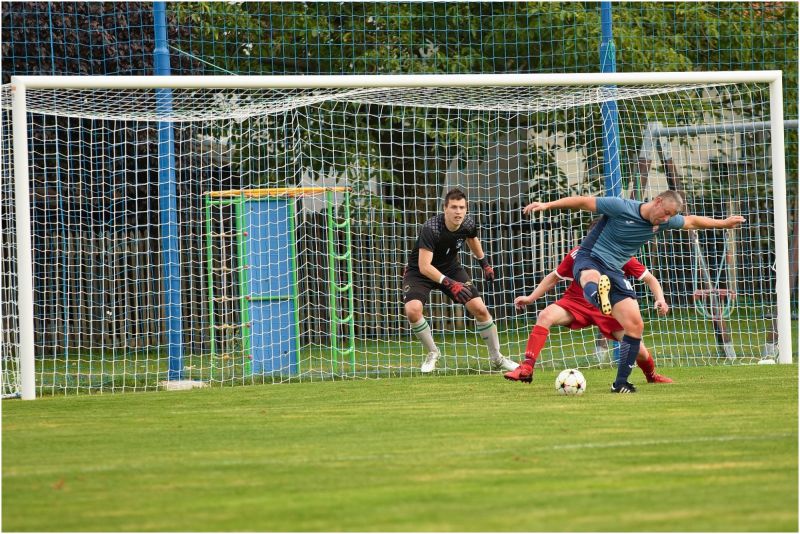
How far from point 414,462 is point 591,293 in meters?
3.82

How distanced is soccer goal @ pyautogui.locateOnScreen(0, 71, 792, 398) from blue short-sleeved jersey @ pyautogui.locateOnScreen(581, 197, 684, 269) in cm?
234

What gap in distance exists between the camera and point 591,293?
31.7ft

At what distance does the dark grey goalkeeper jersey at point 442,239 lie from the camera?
1168cm

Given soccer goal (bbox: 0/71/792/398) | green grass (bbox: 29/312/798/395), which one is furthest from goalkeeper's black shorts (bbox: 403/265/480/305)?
soccer goal (bbox: 0/71/792/398)

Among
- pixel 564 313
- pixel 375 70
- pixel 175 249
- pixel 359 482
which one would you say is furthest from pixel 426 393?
pixel 375 70

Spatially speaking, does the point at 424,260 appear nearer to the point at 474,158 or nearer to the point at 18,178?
the point at 18,178

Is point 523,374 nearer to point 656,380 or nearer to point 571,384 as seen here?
point 571,384

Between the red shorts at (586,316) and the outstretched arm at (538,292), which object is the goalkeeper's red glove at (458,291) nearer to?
the outstretched arm at (538,292)

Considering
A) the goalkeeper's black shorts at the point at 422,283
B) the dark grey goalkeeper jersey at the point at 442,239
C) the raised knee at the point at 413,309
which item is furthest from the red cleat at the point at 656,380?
the raised knee at the point at 413,309

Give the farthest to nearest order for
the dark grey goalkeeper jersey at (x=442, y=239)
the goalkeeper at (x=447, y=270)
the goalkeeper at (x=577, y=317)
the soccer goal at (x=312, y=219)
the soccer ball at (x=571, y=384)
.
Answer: the soccer goal at (x=312, y=219), the dark grey goalkeeper jersey at (x=442, y=239), the goalkeeper at (x=447, y=270), the goalkeeper at (x=577, y=317), the soccer ball at (x=571, y=384)

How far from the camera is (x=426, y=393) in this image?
32.6 feet

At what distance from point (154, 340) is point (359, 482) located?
1074cm

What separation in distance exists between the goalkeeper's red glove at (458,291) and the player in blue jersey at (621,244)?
1.63 m

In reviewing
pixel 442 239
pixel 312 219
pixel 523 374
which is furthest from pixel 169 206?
pixel 312 219
